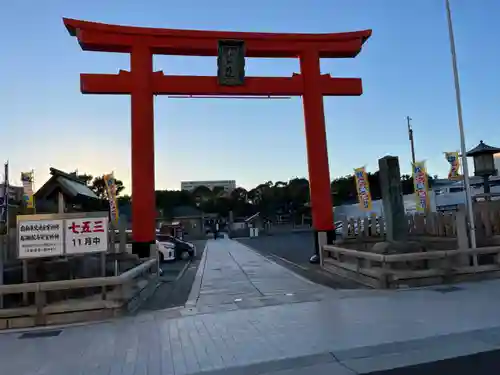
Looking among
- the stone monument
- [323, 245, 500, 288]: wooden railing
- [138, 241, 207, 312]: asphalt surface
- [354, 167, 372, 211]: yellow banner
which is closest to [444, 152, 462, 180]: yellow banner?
[354, 167, 372, 211]: yellow banner

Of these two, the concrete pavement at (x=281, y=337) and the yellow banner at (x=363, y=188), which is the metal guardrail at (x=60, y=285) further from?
the yellow banner at (x=363, y=188)

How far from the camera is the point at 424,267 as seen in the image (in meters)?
9.54

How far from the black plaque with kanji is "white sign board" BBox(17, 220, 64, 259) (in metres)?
7.29

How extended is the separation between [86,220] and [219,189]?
77.3m

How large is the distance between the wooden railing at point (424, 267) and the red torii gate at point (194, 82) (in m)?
4.04

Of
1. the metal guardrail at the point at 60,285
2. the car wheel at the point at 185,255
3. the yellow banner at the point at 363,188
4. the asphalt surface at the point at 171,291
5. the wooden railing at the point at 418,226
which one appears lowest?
the asphalt surface at the point at 171,291

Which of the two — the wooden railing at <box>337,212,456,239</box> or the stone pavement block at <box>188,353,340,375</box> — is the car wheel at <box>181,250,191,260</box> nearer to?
the wooden railing at <box>337,212,456,239</box>

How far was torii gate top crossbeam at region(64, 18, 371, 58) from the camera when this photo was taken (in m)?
12.5

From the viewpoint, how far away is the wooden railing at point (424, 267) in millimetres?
8836

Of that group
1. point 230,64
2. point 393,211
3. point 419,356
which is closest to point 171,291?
point 393,211

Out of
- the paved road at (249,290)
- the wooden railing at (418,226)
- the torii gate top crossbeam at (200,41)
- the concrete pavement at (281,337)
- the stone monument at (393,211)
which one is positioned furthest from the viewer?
the torii gate top crossbeam at (200,41)

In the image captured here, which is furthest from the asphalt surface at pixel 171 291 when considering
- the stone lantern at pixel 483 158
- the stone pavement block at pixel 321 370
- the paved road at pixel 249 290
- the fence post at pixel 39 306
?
the stone lantern at pixel 483 158

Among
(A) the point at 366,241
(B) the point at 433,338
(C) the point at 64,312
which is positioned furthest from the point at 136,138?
(B) the point at 433,338

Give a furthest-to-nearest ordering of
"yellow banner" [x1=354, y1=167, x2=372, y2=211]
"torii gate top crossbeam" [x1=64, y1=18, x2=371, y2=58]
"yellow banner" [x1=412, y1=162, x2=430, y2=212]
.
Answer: "yellow banner" [x1=354, y1=167, x2=372, y2=211] < "yellow banner" [x1=412, y1=162, x2=430, y2=212] < "torii gate top crossbeam" [x1=64, y1=18, x2=371, y2=58]
